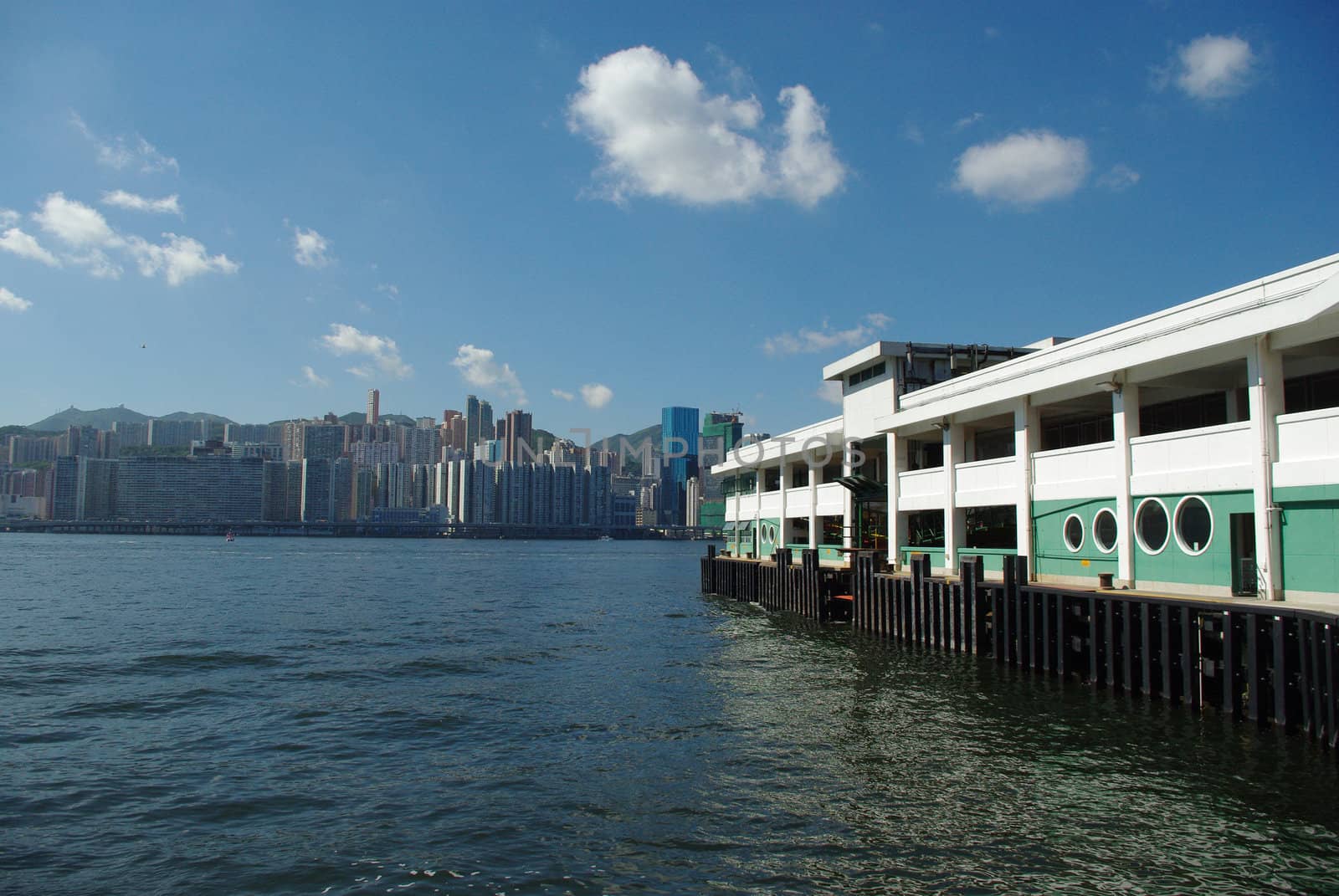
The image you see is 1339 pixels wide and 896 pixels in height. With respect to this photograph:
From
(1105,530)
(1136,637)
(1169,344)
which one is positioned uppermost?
(1169,344)

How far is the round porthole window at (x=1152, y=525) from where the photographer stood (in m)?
22.1

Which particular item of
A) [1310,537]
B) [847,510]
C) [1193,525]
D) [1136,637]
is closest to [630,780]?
[1136,637]

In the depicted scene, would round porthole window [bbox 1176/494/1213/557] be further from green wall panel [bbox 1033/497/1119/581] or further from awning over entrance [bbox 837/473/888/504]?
awning over entrance [bbox 837/473/888/504]

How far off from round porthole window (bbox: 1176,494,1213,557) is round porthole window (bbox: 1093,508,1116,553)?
→ 2.43m

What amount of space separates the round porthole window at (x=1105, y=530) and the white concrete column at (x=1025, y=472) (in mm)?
2722

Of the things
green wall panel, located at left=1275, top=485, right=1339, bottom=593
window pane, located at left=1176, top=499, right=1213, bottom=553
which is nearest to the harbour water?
green wall panel, located at left=1275, top=485, right=1339, bottom=593

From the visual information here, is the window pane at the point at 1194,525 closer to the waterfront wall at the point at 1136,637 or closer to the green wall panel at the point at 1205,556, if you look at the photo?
the green wall panel at the point at 1205,556

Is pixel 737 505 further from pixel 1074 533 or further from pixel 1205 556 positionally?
pixel 1205 556

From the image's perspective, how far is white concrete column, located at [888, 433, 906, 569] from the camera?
3653 cm

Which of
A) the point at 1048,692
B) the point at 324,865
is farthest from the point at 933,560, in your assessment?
the point at 324,865

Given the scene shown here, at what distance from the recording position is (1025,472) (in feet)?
Answer: 89.8

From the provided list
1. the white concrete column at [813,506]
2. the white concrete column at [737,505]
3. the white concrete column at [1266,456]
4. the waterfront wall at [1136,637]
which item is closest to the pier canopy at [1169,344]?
the white concrete column at [1266,456]

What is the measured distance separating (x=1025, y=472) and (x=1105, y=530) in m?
3.54

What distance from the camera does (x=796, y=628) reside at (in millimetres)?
37156
